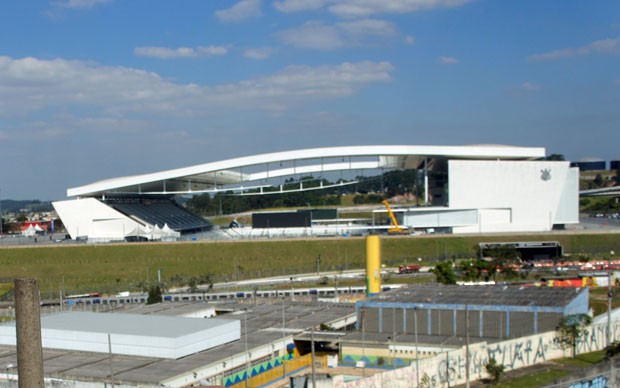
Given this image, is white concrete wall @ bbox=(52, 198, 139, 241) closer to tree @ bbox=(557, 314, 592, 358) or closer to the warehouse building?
the warehouse building

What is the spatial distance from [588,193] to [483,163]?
50.1 meters

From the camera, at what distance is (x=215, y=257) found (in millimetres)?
57875

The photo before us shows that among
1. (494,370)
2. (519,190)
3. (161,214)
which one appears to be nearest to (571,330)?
(494,370)

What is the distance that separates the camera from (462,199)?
63.0m

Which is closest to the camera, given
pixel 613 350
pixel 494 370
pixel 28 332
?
pixel 28 332

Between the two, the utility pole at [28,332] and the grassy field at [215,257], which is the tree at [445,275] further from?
the utility pole at [28,332]

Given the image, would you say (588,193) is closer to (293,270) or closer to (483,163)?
(483,163)

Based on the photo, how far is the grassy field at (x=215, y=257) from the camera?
178 ft

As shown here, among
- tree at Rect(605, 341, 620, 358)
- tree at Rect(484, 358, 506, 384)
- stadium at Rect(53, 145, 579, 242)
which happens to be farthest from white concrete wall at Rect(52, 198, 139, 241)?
tree at Rect(605, 341, 620, 358)

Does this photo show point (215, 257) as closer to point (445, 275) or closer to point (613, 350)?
point (445, 275)

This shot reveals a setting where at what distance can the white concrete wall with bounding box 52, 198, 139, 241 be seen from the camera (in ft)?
218

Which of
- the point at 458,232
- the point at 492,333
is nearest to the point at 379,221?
the point at 458,232

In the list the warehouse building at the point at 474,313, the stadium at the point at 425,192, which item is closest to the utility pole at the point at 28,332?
the warehouse building at the point at 474,313

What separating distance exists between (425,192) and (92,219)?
104 ft
